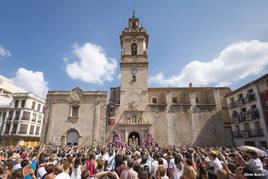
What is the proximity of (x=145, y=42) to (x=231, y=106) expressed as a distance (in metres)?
18.9

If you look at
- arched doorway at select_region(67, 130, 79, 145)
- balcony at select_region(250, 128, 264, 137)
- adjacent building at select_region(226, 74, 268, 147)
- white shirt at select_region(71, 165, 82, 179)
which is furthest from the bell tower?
white shirt at select_region(71, 165, 82, 179)

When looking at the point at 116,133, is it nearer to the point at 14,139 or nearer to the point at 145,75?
the point at 145,75

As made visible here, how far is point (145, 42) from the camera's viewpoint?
97.5 ft

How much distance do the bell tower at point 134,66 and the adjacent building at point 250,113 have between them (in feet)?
46.4

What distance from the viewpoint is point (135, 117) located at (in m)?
24.2

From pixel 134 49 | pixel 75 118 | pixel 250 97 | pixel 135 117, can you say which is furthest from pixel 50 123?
pixel 250 97

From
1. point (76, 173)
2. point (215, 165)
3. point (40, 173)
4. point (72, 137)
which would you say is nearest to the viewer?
point (76, 173)

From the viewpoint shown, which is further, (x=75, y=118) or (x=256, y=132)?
(x=75, y=118)

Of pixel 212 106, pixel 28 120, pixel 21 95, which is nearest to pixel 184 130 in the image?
pixel 212 106

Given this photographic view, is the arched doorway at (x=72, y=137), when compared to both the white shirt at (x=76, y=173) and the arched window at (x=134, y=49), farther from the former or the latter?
the white shirt at (x=76, y=173)

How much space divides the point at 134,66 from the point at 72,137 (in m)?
15.7

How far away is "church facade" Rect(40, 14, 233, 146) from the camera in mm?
23422

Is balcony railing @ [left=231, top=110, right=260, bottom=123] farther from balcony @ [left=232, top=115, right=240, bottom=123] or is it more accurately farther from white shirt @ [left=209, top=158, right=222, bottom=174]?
white shirt @ [left=209, top=158, right=222, bottom=174]

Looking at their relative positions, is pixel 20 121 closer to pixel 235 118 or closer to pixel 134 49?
pixel 134 49
